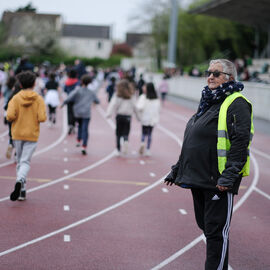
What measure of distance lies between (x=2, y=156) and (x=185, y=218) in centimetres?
629

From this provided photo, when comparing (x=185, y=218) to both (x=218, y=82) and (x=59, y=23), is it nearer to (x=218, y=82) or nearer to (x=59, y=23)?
(x=218, y=82)

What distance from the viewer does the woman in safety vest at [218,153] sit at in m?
4.73

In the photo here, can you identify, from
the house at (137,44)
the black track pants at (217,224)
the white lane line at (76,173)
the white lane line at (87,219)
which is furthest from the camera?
the house at (137,44)

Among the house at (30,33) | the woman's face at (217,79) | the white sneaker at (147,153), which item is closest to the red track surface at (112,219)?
the white sneaker at (147,153)

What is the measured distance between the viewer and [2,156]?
13297 mm

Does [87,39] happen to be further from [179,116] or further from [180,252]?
[180,252]

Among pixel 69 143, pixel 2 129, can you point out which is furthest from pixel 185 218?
pixel 2 129

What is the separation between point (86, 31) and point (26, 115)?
117795 millimetres

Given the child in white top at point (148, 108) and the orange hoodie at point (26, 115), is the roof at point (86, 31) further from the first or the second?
the orange hoodie at point (26, 115)

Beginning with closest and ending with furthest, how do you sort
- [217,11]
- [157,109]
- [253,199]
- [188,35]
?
[253,199] → [157,109] → [217,11] → [188,35]

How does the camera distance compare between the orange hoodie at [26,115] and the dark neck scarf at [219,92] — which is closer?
the dark neck scarf at [219,92]

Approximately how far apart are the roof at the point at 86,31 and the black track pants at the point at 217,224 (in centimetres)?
11934

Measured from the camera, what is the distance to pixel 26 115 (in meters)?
8.63

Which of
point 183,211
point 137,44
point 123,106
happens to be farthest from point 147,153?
point 137,44
